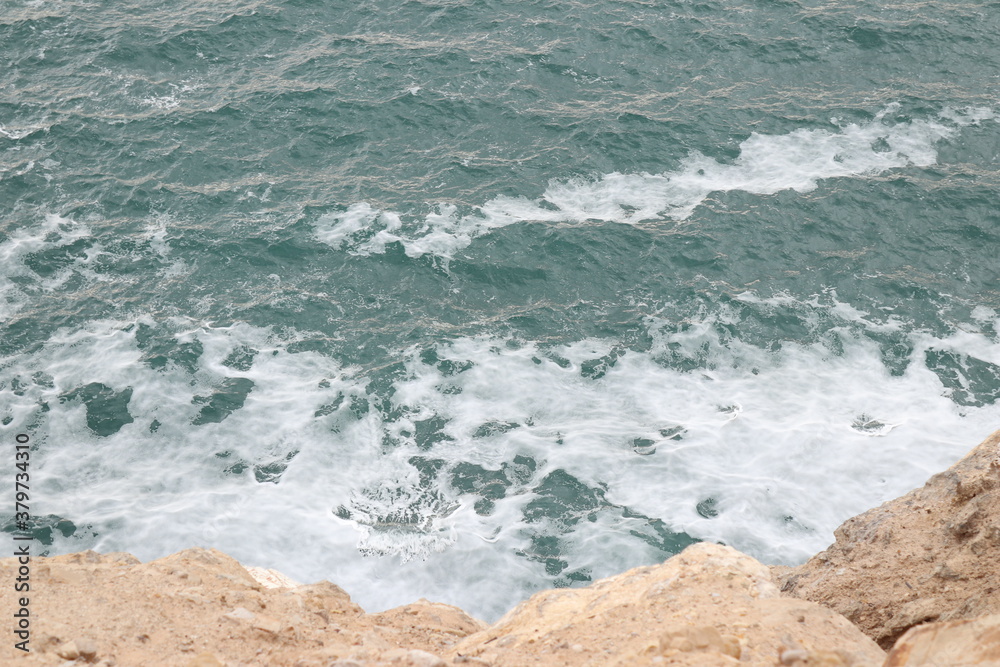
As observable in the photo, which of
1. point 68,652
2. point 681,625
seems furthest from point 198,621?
point 681,625

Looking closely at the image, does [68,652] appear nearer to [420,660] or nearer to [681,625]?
[420,660]

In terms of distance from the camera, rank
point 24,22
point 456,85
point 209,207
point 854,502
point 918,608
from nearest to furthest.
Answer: point 918,608 < point 854,502 < point 209,207 < point 456,85 < point 24,22

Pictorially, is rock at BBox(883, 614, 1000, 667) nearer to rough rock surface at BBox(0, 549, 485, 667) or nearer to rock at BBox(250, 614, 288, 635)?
rough rock surface at BBox(0, 549, 485, 667)

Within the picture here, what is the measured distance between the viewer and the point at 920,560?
29.0 feet

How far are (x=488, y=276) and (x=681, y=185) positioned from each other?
20.6ft

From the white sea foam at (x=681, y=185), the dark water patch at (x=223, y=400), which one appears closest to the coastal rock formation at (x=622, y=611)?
the dark water patch at (x=223, y=400)

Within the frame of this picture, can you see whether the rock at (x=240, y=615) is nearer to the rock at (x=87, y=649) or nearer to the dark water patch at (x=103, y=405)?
the rock at (x=87, y=649)

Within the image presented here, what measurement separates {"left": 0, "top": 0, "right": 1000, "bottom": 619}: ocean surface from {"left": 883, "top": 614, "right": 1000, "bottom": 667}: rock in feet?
26.8

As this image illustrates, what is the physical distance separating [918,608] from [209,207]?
61.3ft

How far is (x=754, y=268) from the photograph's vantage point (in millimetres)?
20125

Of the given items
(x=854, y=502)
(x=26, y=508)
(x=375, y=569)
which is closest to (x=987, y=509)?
(x=854, y=502)

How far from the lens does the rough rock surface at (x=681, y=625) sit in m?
7.18

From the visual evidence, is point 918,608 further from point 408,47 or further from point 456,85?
point 408,47

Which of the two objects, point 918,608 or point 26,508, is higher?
point 918,608
